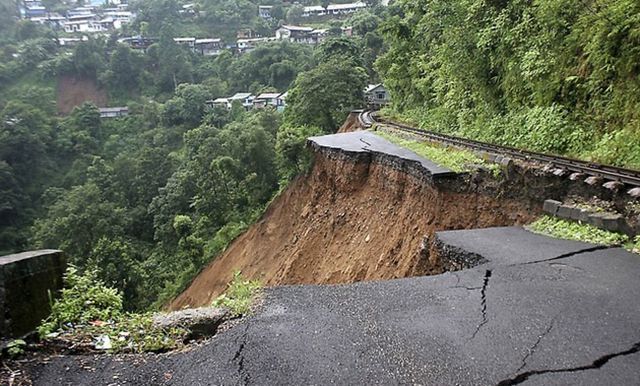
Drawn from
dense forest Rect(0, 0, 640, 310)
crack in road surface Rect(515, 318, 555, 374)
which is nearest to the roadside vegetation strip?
dense forest Rect(0, 0, 640, 310)

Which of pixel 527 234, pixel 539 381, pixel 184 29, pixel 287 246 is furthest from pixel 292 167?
pixel 184 29

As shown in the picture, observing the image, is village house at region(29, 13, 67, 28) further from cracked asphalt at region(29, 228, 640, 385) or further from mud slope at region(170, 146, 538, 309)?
cracked asphalt at region(29, 228, 640, 385)

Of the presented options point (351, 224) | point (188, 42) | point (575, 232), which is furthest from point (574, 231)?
point (188, 42)

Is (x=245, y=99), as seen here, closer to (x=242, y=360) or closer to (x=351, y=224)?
(x=351, y=224)

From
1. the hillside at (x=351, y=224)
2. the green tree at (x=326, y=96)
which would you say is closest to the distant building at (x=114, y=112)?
the green tree at (x=326, y=96)

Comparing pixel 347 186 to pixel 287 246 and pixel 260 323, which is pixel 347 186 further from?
pixel 260 323

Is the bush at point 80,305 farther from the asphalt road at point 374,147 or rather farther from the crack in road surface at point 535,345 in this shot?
the asphalt road at point 374,147
